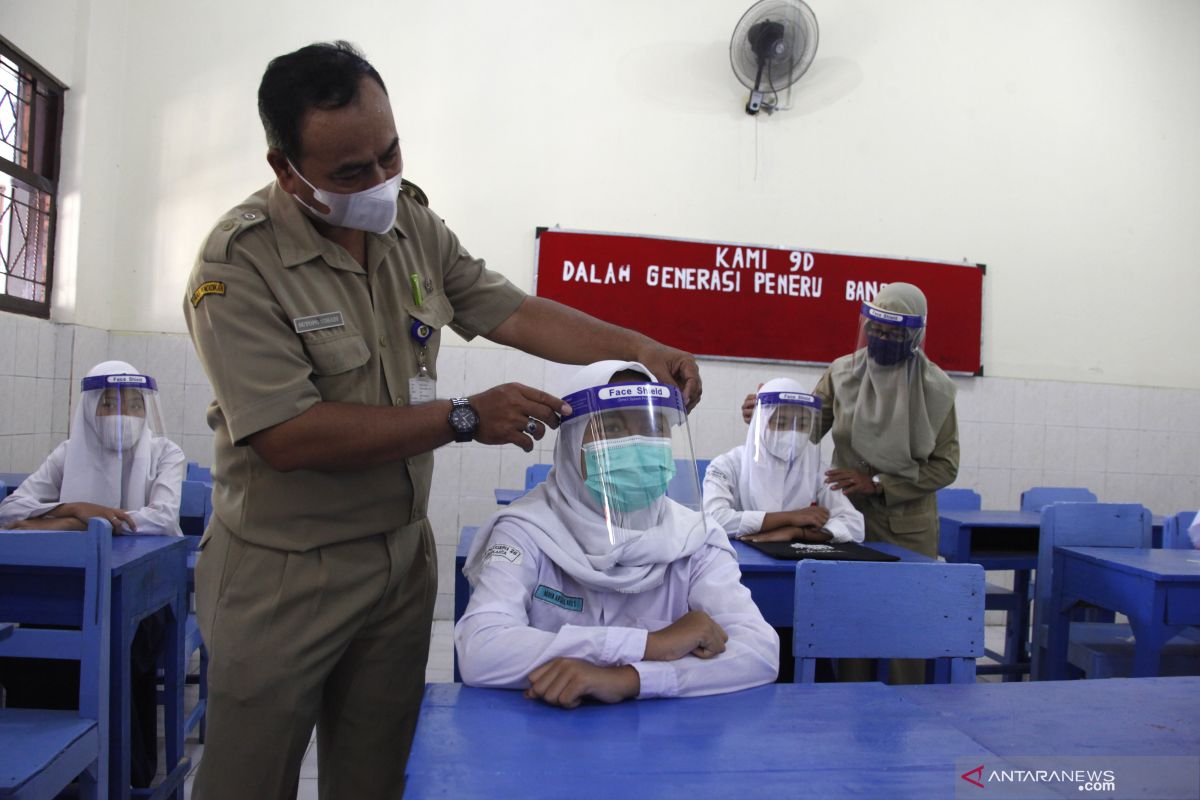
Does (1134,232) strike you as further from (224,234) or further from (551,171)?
(224,234)

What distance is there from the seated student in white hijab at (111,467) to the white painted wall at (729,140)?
1.38 metres

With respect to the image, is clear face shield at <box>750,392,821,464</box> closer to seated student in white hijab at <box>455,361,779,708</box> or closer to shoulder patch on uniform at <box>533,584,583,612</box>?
seated student in white hijab at <box>455,361,779,708</box>

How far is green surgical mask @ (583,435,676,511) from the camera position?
1.36 metres

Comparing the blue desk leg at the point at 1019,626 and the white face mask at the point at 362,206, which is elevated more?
the white face mask at the point at 362,206

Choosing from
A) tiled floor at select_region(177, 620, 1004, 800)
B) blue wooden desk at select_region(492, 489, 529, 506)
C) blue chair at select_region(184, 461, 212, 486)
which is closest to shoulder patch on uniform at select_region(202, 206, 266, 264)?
tiled floor at select_region(177, 620, 1004, 800)

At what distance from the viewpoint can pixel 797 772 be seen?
101cm

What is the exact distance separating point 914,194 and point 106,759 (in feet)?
14.5

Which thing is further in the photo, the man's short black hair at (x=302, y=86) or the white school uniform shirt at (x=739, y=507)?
the white school uniform shirt at (x=739, y=507)

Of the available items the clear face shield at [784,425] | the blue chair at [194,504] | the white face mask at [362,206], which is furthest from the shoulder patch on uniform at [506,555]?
the blue chair at [194,504]

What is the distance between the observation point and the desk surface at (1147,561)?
2.40 m

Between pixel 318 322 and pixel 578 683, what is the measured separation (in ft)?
2.21

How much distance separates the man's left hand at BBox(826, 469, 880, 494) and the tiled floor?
57cm

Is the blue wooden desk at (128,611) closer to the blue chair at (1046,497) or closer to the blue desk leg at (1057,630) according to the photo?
the blue desk leg at (1057,630)

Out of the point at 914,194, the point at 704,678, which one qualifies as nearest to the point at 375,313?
the point at 704,678
